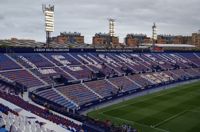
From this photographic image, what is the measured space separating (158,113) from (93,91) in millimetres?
13270

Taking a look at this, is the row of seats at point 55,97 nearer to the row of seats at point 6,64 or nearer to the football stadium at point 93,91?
the football stadium at point 93,91

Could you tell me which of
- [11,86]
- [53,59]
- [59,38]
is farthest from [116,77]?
[59,38]

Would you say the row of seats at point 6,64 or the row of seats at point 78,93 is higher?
the row of seats at point 6,64

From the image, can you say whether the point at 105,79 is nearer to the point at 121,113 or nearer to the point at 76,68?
the point at 76,68

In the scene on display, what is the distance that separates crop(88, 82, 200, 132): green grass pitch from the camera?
35.2 meters

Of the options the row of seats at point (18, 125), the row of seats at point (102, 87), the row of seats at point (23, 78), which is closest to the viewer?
the row of seats at point (18, 125)

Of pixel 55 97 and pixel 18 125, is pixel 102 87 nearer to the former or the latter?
pixel 55 97

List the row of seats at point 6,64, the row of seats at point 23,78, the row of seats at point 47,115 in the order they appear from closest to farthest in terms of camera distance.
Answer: the row of seats at point 47,115
the row of seats at point 23,78
the row of seats at point 6,64

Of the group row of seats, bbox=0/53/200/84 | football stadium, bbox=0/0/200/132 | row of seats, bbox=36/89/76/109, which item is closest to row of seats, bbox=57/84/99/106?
football stadium, bbox=0/0/200/132

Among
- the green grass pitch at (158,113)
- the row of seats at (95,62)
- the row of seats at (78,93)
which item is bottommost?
the green grass pitch at (158,113)

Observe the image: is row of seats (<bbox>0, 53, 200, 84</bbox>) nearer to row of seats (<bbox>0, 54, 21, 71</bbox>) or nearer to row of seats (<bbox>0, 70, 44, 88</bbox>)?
row of seats (<bbox>0, 54, 21, 71</bbox>)

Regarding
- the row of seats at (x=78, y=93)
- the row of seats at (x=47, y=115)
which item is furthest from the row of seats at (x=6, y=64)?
the row of seats at (x=47, y=115)

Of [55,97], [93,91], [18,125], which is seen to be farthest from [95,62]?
[18,125]

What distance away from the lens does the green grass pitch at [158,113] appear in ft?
116
